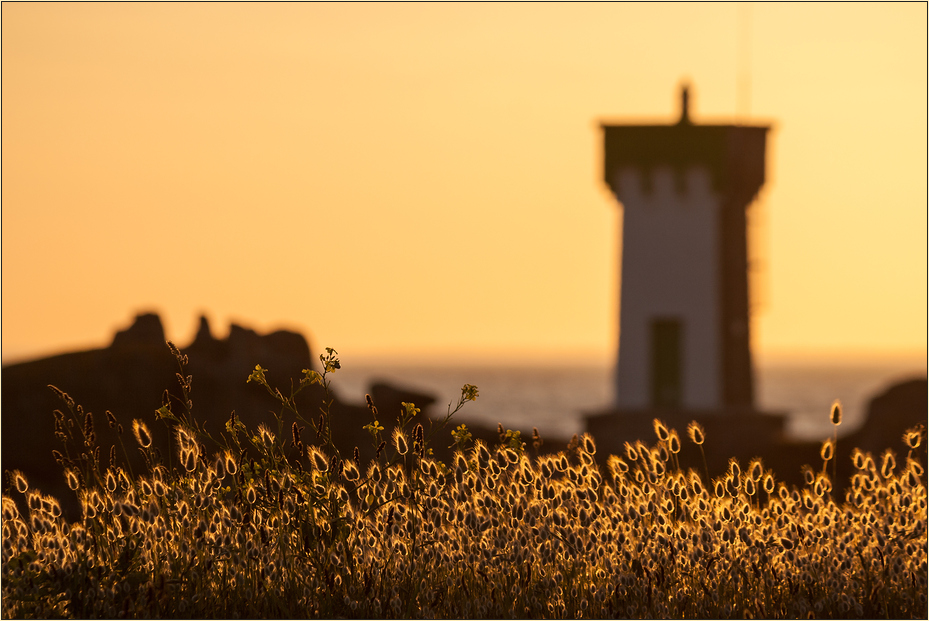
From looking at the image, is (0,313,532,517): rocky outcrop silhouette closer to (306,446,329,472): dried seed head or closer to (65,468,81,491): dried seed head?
(65,468,81,491): dried seed head

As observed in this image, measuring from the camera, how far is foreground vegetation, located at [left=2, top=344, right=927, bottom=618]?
194 inches

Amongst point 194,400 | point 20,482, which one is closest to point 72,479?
point 20,482

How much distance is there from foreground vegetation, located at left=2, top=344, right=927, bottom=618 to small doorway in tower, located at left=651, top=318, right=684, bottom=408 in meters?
13.6

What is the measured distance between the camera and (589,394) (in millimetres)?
97500

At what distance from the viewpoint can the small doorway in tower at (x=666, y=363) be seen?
61.9 feet

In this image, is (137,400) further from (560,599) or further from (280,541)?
(560,599)

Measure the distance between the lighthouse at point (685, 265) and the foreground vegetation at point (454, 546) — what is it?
44.4 feet

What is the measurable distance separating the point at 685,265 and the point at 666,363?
6.27ft

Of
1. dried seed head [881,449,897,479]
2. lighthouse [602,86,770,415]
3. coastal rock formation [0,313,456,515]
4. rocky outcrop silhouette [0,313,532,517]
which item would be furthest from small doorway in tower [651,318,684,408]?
dried seed head [881,449,897,479]

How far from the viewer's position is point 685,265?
18812 mm

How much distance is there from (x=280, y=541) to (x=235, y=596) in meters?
0.35

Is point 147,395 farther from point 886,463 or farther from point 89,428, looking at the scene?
point 886,463

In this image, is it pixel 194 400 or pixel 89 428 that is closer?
pixel 89 428

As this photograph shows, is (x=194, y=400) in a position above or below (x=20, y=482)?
below
